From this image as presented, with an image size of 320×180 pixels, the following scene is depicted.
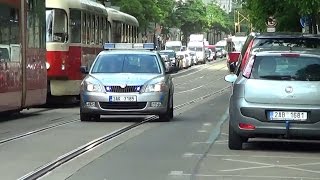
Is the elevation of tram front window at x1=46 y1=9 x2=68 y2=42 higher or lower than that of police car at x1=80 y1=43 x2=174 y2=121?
higher

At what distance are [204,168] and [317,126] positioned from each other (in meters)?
2.37

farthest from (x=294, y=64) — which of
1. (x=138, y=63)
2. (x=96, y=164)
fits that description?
(x=138, y=63)

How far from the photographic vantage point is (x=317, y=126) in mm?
12367

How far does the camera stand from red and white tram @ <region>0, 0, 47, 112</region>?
18203 mm

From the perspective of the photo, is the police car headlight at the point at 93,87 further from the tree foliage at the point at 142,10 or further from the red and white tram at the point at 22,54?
the tree foliage at the point at 142,10

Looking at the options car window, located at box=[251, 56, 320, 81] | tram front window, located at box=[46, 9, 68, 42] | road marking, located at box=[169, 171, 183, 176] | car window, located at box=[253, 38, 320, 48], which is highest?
tram front window, located at box=[46, 9, 68, 42]

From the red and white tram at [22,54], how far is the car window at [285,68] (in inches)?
282

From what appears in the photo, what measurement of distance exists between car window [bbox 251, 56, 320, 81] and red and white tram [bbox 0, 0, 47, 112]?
717 cm

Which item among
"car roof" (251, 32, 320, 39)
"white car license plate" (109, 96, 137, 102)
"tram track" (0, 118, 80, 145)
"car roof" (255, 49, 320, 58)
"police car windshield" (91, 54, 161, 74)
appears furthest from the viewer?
"police car windshield" (91, 54, 161, 74)

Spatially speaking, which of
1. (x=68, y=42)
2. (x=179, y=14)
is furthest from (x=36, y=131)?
(x=179, y=14)

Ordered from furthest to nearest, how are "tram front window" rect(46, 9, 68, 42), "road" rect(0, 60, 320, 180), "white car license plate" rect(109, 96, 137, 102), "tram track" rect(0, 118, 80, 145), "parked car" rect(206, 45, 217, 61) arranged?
"parked car" rect(206, 45, 217, 61), "tram front window" rect(46, 9, 68, 42), "white car license plate" rect(109, 96, 137, 102), "tram track" rect(0, 118, 80, 145), "road" rect(0, 60, 320, 180)

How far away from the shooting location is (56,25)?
24219mm

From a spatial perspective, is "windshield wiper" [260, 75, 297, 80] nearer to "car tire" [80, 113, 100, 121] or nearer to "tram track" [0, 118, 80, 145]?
"tram track" [0, 118, 80, 145]

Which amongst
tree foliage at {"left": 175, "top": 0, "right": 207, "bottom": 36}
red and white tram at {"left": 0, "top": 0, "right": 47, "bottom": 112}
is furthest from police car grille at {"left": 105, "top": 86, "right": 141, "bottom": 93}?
tree foliage at {"left": 175, "top": 0, "right": 207, "bottom": 36}
